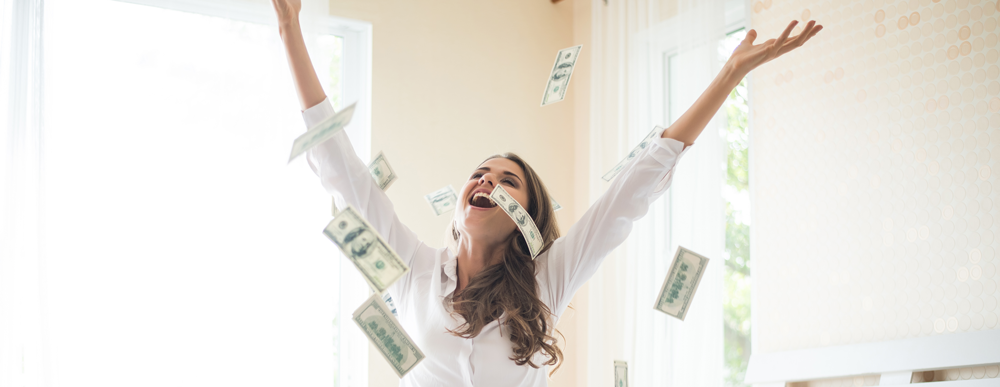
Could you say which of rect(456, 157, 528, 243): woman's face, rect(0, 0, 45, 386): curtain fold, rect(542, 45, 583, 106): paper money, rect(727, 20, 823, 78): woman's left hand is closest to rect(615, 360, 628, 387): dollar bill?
rect(456, 157, 528, 243): woman's face

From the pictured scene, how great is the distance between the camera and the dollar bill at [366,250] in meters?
1.48

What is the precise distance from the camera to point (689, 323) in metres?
3.01

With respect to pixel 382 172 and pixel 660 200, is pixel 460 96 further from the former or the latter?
pixel 382 172

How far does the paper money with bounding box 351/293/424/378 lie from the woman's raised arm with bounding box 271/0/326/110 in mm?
493

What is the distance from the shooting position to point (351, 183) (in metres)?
1.69

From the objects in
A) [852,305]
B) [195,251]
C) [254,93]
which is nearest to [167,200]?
[195,251]

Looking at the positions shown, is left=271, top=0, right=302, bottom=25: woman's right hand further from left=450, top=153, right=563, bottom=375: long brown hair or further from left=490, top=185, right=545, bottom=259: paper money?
left=450, top=153, right=563, bottom=375: long brown hair

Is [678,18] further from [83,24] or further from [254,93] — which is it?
[83,24]

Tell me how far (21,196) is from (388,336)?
1850mm

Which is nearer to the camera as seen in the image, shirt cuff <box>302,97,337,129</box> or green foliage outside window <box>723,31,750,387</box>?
shirt cuff <box>302,97,337,129</box>

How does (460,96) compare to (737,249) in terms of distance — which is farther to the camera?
(460,96)

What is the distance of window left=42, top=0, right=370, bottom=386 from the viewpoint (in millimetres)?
2816

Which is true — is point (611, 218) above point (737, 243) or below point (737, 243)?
above

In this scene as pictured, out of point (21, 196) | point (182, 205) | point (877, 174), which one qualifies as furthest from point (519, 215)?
point (21, 196)
